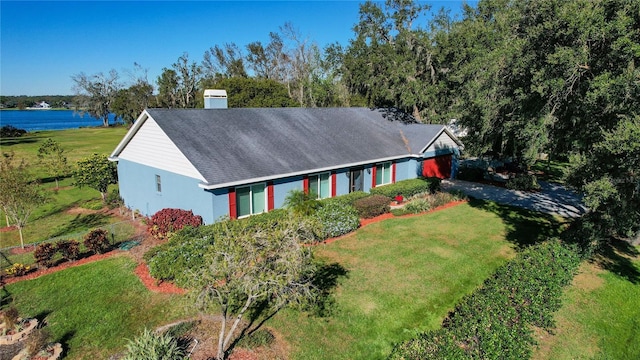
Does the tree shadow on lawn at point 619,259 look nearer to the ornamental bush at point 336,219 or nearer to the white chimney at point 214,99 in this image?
the ornamental bush at point 336,219

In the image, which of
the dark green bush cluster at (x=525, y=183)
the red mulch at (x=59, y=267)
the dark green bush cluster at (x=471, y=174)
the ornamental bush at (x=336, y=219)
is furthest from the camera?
the dark green bush cluster at (x=471, y=174)

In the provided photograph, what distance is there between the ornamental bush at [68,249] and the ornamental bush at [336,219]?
950 cm

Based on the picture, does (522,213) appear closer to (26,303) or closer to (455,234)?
(455,234)

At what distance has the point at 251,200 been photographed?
1734 centimetres

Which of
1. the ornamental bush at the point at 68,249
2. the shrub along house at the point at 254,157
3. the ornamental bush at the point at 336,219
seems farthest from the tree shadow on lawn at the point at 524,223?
the ornamental bush at the point at 68,249

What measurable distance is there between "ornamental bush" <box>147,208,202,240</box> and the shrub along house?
1.56 ft

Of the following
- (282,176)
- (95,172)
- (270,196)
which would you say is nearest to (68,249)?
(270,196)

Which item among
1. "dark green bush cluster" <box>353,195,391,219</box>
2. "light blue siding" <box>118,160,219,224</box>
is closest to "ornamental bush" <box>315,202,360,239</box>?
"dark green bush cluster" <box>353,195,391,219</box>

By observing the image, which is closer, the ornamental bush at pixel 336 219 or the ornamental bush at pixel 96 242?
the ornamental bush at pixel 96 242

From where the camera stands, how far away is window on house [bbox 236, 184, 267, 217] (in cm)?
1700

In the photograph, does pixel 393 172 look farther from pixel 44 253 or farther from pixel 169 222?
pixel 44 253

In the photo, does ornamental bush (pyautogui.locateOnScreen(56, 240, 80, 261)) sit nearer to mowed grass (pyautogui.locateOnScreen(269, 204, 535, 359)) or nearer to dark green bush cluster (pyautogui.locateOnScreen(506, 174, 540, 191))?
mowed grass (pyautogui.locateOnScreen(269, 204, 535, 359))

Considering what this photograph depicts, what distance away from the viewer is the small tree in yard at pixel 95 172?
21.4 meters

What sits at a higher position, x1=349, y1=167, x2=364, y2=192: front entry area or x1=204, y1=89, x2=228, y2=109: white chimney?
x1=204, y1=89, x2=228, y2=109: white chimney
